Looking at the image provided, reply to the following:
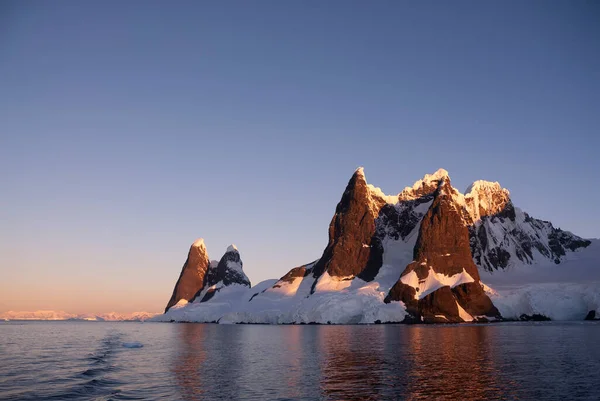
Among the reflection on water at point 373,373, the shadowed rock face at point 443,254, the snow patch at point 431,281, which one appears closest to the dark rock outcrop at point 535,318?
the shadowed rock face at point 443,254

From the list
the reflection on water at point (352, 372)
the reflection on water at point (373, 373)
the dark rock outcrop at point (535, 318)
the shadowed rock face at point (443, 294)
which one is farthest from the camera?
the dark rock outcrop at point (535, 318)

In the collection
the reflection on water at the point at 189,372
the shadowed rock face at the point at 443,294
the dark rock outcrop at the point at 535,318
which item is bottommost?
the reflection on water at the point at 189,372

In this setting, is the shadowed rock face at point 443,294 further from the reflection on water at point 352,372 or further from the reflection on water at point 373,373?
the reflection on water at point 352,372

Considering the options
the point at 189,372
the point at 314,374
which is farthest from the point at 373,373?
the point at 189,372

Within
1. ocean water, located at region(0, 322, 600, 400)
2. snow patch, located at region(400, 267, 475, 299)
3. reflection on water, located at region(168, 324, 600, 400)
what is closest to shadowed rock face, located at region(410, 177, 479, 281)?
snow patch, located at region(400, 267, 475, 299)

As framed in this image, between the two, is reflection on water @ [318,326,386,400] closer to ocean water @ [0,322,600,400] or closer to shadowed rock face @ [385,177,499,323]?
ocean water @ [0,322,600,400]

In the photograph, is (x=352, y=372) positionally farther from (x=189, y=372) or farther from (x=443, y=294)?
(x=443, y=294)

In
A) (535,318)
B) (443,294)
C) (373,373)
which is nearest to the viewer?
(373,373)

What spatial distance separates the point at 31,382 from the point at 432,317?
14126cm

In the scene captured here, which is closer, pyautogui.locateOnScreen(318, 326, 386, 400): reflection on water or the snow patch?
pyautogui.locateOnScreen(318, 326, 386, 400): reflection on water

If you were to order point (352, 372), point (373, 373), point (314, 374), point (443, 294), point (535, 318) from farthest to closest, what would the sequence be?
point (535, 318), point (443, 294), point (352, 372), point (314, 374), point (373, 373)

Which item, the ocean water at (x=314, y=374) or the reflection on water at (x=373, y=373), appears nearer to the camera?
the ocean water at (x=314, y=374)

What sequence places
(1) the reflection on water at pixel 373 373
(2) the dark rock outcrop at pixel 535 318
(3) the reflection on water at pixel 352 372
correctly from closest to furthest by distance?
(1) the reflection on water at pixel 373 373 → (3) the reflection on water at pixel 352 372 → (2) the dark rock outcrop at pixel 535 318

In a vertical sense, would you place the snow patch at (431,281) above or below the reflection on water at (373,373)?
above
